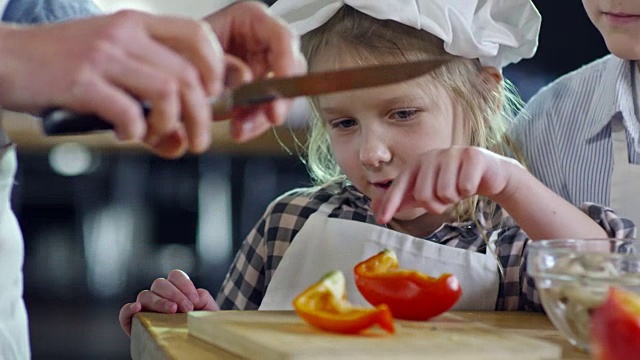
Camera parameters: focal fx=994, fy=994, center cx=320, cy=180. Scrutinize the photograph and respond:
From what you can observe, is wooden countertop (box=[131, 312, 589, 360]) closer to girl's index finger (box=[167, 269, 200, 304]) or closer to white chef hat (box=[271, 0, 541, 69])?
girl's index finger (box=[167, 269, 200, 304])

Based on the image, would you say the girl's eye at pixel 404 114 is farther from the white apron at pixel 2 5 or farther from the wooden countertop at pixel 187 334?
the white apron at pixel 2 5

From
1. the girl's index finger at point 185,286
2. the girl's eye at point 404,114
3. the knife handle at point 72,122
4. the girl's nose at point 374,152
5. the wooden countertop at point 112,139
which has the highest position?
the knife handle at point 72,122

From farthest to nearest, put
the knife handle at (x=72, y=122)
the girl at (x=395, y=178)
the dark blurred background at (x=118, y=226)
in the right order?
the dark blurred background at (x=118, y=226)
the girl at (x=395, y=178)
the knife handle at (x=72, y=122)

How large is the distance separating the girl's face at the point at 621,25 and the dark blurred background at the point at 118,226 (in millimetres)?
1831

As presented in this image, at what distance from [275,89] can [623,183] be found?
2.16ft

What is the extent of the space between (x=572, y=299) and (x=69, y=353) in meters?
2.42

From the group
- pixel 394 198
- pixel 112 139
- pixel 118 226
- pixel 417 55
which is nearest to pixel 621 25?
pixel 417 55

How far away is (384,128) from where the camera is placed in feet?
4.07

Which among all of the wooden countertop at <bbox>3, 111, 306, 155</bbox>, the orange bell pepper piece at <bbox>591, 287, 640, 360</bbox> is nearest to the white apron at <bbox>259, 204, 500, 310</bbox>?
the orange bell pepper piece at <bbox>591, 287, 640, 360</bbox>

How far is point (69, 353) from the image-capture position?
116 inches

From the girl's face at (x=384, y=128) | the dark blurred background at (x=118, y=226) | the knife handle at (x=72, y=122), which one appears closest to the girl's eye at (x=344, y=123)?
the girl's face at (x=384, y=128)

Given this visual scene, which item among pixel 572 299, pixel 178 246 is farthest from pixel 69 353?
pixel 572 299

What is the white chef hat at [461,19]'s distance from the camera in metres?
1.23

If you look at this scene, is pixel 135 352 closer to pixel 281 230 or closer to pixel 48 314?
pixel 281 230
